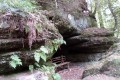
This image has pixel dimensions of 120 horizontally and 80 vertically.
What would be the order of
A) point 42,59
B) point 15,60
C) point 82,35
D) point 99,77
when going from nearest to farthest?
point 15,60 → point 42,59 → point 99,77 → point 82,35

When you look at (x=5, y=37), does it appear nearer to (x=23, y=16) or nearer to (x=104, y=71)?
(x=23, y=16)

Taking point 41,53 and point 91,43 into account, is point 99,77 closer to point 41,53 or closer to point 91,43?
point 91,43

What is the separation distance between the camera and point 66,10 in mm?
10602

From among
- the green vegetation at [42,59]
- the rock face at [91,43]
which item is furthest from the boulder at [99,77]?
the rock face at [91,43]

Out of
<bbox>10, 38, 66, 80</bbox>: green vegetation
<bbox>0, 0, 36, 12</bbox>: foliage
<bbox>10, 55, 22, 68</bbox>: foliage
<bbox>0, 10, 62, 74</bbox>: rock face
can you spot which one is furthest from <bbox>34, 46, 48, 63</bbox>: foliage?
<bbox>0, 0, 36, 12</bbox>: foliage

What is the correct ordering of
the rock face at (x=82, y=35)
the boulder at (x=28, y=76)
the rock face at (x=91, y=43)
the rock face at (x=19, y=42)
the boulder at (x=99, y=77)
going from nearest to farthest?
the rock face at (x=19, y=42), the boulder at (x=28, y=76), the boulder at (x=99, y=77), the rock face at (x=82, y=35), the rock face at (x=91, y=43)

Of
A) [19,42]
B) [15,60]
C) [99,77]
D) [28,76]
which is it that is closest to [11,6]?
[19,42]

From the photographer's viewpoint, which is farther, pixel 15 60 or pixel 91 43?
pixel 91 43

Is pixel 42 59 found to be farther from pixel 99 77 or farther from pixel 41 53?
pixel 99 77

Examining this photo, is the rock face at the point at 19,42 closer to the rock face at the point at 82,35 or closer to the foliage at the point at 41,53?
the foliage at the point at 41,53

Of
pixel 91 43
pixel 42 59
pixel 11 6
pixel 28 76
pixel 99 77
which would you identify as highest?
pixel 11 6

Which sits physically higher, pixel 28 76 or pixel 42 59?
pixel 42 59

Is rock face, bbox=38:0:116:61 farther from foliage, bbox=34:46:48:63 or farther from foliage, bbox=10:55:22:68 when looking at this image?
foliage, bbox=10:55:22:68

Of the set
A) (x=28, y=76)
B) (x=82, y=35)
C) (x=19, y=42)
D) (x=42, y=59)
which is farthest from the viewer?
(x=82, y=35)
